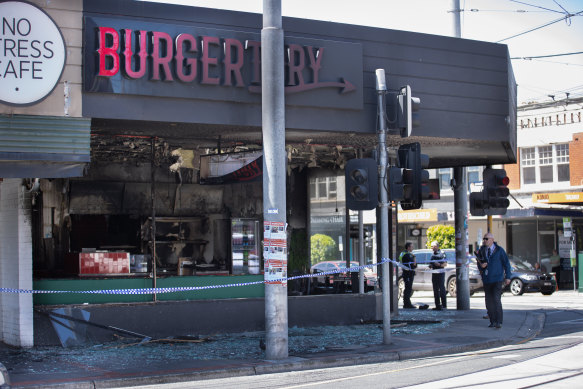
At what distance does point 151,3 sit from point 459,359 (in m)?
7.55

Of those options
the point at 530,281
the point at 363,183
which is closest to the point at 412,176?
the point at 363,183

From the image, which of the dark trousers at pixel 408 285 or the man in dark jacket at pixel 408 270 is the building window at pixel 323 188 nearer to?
the man in dark jacket at pixel 408 270

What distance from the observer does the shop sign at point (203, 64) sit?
11.6 meters

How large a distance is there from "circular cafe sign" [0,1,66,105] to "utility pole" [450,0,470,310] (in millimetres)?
10904

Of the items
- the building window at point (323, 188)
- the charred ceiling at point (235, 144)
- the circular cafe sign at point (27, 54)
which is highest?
the circular cafe sign at point (27, 54)

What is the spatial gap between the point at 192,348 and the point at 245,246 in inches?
225

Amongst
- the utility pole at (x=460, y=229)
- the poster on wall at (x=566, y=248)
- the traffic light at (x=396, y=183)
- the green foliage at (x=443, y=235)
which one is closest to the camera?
the traffic light at (x=396, y=183)

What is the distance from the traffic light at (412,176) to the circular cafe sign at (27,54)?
584 centimetres

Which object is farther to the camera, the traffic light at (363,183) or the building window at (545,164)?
the building window at (545,164)

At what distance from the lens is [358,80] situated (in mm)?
13430

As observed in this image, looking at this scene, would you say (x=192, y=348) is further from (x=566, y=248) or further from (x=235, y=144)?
(x=566, y=248)

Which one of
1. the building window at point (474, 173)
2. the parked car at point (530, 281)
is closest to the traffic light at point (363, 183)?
the parked car at point (530, 281)

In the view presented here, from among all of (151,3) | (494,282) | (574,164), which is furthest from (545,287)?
(151,3)

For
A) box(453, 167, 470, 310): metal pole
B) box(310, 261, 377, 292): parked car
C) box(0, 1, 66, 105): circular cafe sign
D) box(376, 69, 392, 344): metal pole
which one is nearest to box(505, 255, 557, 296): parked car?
box(453, 167, 470, 310): metal pole
